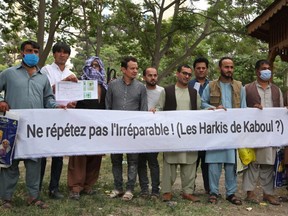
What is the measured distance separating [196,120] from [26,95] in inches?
86.1

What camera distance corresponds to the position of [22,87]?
15.6 ft

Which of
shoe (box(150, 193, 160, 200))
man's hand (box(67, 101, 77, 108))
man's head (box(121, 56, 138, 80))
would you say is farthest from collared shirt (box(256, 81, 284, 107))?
man's hand (box(67, 101, 77, 108))

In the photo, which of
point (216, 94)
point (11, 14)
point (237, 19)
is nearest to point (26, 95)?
point (216, 94)

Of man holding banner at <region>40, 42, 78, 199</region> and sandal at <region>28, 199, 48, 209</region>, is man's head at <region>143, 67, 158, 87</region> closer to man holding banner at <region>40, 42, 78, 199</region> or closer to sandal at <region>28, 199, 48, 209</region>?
man holding banner at <region>40, 42, 78, 199</region>

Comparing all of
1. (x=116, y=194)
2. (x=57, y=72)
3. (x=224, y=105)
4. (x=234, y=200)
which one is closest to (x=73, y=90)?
(x=57, y=72)

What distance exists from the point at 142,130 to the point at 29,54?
1.69m

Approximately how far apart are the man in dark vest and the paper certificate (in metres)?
1.00

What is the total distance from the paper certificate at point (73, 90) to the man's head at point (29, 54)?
415 millimetres

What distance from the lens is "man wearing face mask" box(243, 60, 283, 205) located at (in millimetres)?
5531

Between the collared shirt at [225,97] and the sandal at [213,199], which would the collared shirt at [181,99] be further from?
the sandal at [213,199]

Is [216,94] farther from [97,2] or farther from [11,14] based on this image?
[11,14]

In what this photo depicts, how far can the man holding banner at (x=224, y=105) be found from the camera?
17.8 feet

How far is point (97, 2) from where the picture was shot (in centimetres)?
1038

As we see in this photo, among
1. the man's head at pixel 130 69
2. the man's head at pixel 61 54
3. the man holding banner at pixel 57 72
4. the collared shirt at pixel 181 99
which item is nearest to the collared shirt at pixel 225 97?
the collared shirt at pixel 181 99
